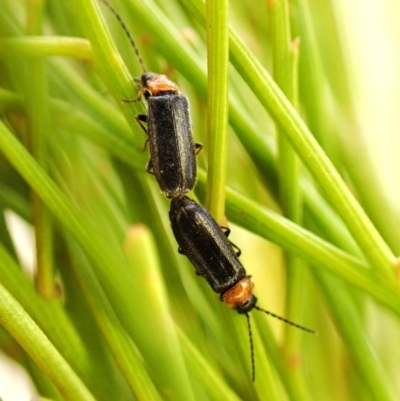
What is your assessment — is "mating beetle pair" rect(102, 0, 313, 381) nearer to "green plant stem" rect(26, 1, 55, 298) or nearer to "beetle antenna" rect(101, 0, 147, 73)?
"beetle antenna" rect(101, 0, 147, 73)

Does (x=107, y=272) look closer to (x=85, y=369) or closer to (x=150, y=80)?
(x=85, y=369)

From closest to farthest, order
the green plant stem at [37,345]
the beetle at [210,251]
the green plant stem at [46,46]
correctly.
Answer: the green plant stem at [37,345] < the green plant stem at [46,46] < the beetle at [210,251]

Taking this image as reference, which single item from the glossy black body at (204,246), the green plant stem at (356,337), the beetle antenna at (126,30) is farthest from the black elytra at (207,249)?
the beetle antenna at (126,30)

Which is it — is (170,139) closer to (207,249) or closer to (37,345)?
(207,249)

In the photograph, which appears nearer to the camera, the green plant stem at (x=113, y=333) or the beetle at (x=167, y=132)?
the green plant stem at (x=113, y=333)

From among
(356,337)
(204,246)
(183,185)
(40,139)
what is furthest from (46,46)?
(356,337)

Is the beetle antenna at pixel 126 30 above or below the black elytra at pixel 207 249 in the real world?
above

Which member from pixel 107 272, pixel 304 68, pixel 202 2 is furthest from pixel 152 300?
pixel 304 68

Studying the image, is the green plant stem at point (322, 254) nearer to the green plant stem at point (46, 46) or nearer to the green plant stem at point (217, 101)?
the green plant stem at point (217, 101)
